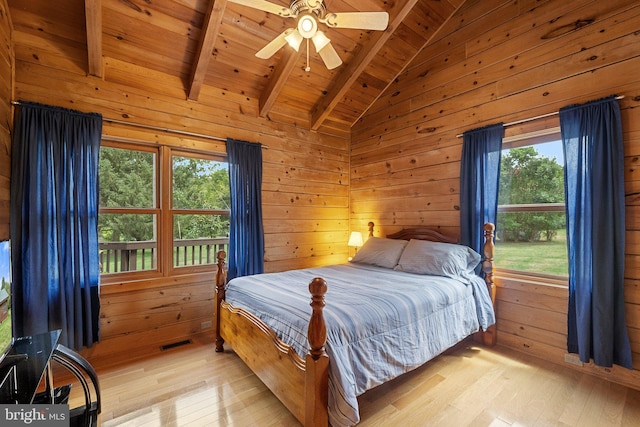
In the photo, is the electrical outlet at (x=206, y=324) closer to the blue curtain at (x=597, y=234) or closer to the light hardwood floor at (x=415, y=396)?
the light hardwood floor at (x=415, y=396)

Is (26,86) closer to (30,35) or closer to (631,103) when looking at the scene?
(30,35)

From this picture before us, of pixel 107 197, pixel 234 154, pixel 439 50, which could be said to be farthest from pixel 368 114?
pixel 107 197

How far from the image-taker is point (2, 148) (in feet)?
6.91

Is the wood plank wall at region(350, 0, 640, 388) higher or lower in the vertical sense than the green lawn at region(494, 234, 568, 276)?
higher

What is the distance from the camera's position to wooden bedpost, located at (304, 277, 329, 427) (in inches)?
58.4

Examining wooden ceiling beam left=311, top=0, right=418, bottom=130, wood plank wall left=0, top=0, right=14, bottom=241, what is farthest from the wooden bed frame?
wooden ceiling beam left=311, top=0, right=418, bottom=130

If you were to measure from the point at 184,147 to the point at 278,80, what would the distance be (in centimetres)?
125

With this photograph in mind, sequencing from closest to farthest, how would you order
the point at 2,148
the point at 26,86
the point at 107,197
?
the point at 2,148, the point at 26,86, the point at 107,197

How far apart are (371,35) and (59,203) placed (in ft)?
10.9

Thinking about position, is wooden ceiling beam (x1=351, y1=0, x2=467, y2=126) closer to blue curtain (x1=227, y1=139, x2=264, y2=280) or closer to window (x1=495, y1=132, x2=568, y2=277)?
window (x1=495, y1=132, x2=568, y2=277)

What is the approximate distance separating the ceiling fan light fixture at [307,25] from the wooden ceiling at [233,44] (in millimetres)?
869

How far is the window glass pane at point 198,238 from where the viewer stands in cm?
317

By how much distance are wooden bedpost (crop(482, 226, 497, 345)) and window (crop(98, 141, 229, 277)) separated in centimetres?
275

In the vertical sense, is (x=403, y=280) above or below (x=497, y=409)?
above
